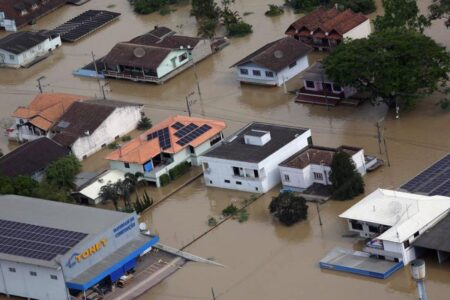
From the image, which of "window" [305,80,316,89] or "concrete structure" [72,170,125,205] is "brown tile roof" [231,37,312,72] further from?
"concrete structure" [72,170,125,205]

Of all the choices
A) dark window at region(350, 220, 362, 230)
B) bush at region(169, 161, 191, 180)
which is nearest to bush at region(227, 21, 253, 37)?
bush at region(169, 161, 191, 180)

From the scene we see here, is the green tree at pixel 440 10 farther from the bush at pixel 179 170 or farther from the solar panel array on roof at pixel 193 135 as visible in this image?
the bush at pixel 179 170

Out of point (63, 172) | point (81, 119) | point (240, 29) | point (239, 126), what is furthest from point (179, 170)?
point (240, 29)

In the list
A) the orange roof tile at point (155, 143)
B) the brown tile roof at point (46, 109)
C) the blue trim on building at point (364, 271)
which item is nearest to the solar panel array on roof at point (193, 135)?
the orange roof tile at point (155, 143)

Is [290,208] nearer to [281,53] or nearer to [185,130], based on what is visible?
[185,130]

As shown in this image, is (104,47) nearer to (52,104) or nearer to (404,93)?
(52,104)

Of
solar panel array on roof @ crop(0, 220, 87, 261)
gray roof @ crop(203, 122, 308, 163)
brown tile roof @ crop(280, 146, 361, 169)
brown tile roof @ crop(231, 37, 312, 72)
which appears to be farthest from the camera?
brown tile roof @ crop(231, 37, 312, 72)
